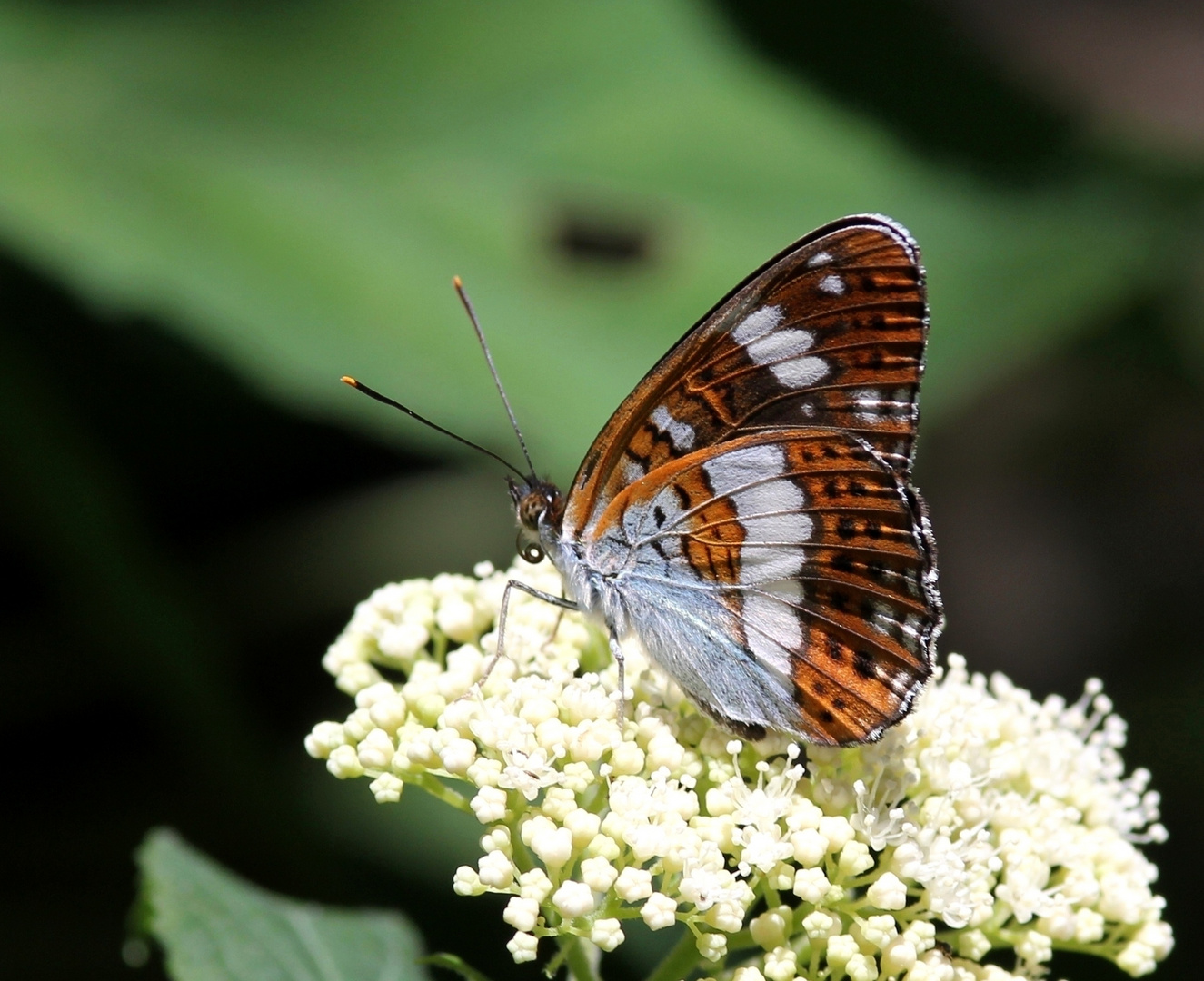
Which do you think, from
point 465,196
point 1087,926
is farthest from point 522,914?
point 465,196

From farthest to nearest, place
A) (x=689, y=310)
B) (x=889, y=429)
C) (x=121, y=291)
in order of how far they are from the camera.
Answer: (x=689, y=310) → (x=121, y=291) → (x=889, y=429)

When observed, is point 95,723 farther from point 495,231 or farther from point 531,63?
point 531,63

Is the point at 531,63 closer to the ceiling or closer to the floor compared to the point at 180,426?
closer to the ceiling

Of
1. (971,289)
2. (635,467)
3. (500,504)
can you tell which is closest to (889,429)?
(635,467)

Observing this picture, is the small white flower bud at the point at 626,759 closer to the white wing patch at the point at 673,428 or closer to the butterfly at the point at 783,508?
the butterfly at the point at 783,508

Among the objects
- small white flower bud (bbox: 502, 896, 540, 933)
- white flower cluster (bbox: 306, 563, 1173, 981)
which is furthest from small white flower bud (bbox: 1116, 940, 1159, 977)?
small white flower bud (bbox: 502, 896, 540, 933)
